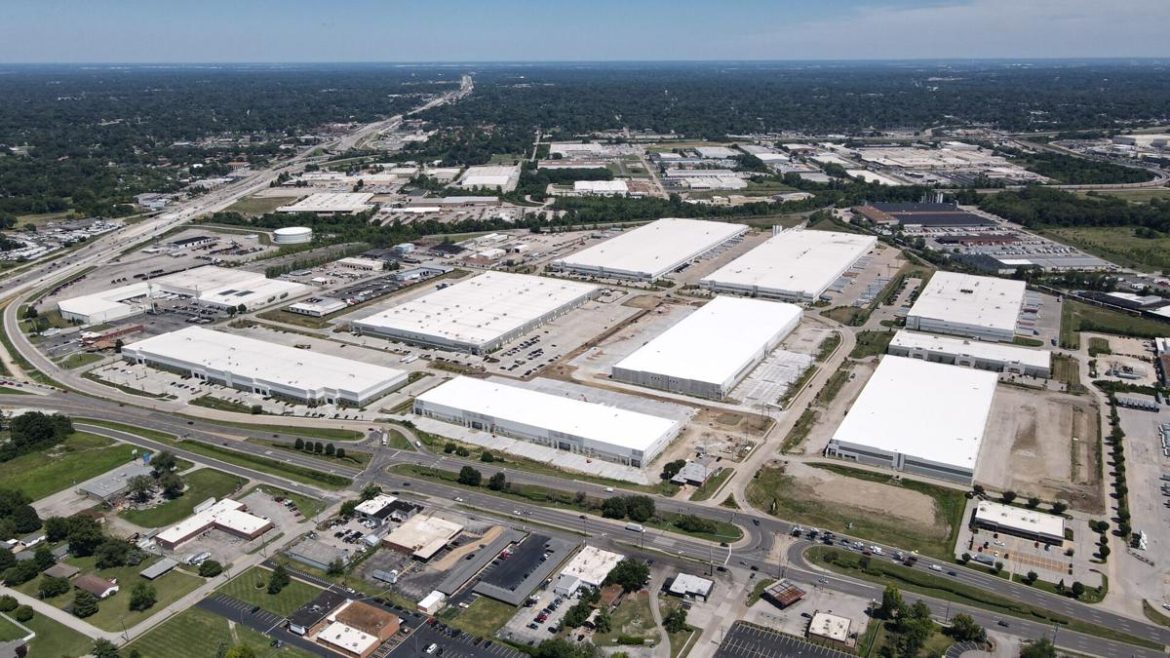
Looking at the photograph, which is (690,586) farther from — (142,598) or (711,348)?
(711,348)

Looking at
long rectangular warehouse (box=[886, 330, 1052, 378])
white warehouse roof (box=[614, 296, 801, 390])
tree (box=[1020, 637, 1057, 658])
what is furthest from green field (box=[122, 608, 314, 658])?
long rectangular warehouse (box=[886, 330, 1052, 378])

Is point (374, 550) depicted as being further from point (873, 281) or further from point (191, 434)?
point (873, 281)

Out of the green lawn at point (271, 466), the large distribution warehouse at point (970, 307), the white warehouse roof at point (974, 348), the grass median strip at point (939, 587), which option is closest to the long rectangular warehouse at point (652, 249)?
the large distribution warehouse at point (970, 307)

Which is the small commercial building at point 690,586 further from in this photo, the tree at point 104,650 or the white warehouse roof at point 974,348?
the white warehouse roof at point 974,348

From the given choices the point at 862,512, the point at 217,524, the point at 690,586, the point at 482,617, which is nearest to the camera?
the point at 482,617

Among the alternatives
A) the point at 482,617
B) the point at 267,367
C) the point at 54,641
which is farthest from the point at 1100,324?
the point at 54,641
